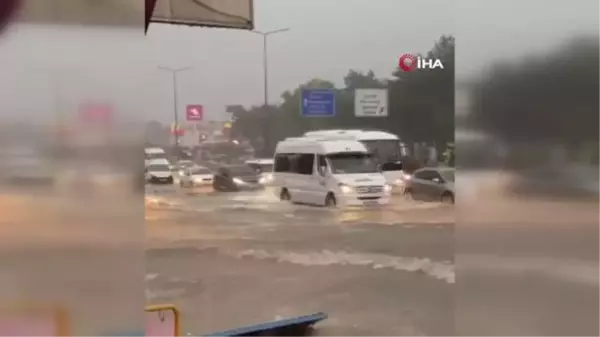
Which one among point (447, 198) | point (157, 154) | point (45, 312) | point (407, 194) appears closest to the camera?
point (45, 312)

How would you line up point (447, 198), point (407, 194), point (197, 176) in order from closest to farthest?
point (447, 198) < point (197, 176) < point (407, 194)

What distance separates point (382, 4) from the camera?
1.72m

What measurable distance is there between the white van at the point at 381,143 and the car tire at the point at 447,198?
7.2 inches

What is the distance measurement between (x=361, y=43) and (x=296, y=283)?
0.70 m

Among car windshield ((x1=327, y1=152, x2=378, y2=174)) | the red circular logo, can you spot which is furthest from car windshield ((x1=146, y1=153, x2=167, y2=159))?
the red circular logo

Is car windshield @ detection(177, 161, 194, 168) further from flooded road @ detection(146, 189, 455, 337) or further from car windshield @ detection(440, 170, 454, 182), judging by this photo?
car windshield @ detection(440, 170, 454, 182)

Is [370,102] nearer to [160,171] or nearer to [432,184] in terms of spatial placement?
[432,184]

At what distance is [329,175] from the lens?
1.90 meters

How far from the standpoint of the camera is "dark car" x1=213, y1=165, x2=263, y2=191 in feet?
5.81

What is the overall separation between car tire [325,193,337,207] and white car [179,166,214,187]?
355 millimetres

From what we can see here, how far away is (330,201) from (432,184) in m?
0.32

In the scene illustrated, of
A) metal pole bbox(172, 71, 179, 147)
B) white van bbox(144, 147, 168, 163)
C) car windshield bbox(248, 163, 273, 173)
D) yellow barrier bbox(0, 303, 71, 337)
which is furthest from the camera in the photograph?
car windshield bbox(248, 163, 273, 173)

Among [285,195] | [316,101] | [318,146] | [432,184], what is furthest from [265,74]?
[432,184]

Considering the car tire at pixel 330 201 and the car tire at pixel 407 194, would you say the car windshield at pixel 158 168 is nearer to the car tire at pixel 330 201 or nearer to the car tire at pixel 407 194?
the car tire at pixel 330 201
